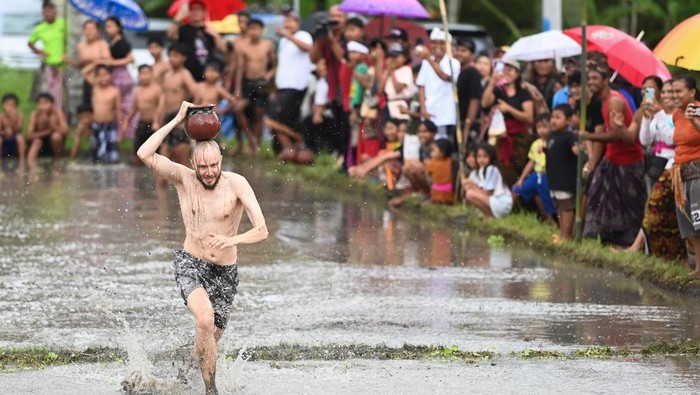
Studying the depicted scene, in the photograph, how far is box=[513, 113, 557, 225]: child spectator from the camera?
14.6 meters

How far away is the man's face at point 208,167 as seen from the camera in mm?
8203

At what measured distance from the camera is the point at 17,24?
28.9 metres

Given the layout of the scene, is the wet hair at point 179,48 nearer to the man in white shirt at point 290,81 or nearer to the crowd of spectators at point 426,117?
the crowd of spectators at point 426,117

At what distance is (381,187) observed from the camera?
59.5 ft

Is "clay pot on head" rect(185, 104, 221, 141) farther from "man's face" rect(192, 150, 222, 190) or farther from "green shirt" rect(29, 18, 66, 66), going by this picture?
"green shirt" rect(29, 18, 66, 66)

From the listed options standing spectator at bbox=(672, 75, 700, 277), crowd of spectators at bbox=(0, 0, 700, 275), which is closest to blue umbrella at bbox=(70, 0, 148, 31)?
crowd of spectators at bbox=(0, 0, 700, 275)

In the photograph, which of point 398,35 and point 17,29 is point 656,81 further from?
point 17,29

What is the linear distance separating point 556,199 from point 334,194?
492 centimetres

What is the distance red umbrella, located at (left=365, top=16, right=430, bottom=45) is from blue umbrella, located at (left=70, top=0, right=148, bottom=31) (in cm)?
488

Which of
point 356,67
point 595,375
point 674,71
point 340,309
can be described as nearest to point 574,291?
point 340,309

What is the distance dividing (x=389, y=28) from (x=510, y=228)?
683cm

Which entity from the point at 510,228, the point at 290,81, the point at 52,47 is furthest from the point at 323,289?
the point at 52,47

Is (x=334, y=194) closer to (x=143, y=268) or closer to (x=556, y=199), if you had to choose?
(x=556, y=199)

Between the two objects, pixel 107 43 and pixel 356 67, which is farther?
pixel 107 43
